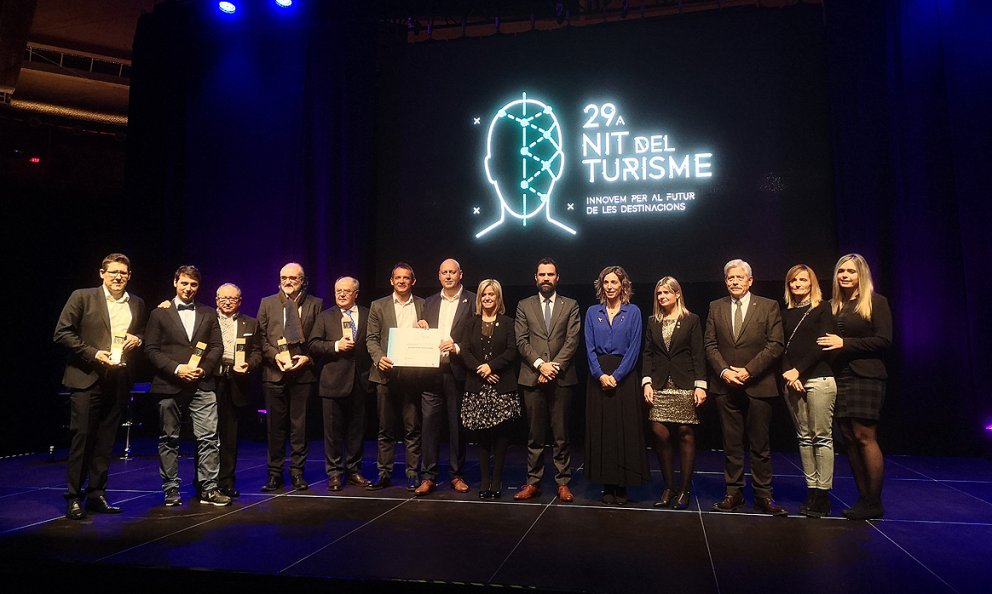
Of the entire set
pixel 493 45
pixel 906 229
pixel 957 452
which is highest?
pixel 493 45

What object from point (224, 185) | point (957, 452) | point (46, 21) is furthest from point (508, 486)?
point (46, 21)

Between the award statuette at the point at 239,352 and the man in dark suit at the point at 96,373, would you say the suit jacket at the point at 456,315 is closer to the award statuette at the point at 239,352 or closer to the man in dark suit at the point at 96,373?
the award statuette at the point at 239,352

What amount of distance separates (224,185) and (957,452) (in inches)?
334

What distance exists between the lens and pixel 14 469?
212 inches

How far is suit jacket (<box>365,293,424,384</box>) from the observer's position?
4605mm

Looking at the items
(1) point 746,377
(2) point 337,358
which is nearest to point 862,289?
(1) point 746,377

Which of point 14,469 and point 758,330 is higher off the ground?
point 758,330

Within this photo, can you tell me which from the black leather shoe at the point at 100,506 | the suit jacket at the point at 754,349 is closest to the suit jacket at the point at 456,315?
the suit jacket at the point at 754,349

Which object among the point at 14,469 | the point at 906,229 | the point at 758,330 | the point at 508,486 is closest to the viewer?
the point at 758,330

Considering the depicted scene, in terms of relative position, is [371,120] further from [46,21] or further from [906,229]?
[906,229]

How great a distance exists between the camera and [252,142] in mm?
7461

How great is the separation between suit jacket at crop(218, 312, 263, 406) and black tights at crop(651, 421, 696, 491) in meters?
2.90

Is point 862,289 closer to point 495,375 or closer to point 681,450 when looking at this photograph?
point 681,450

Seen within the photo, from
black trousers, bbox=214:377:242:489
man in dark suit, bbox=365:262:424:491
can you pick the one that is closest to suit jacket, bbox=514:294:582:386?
man in dark suit, bbox=365:262:424:491
